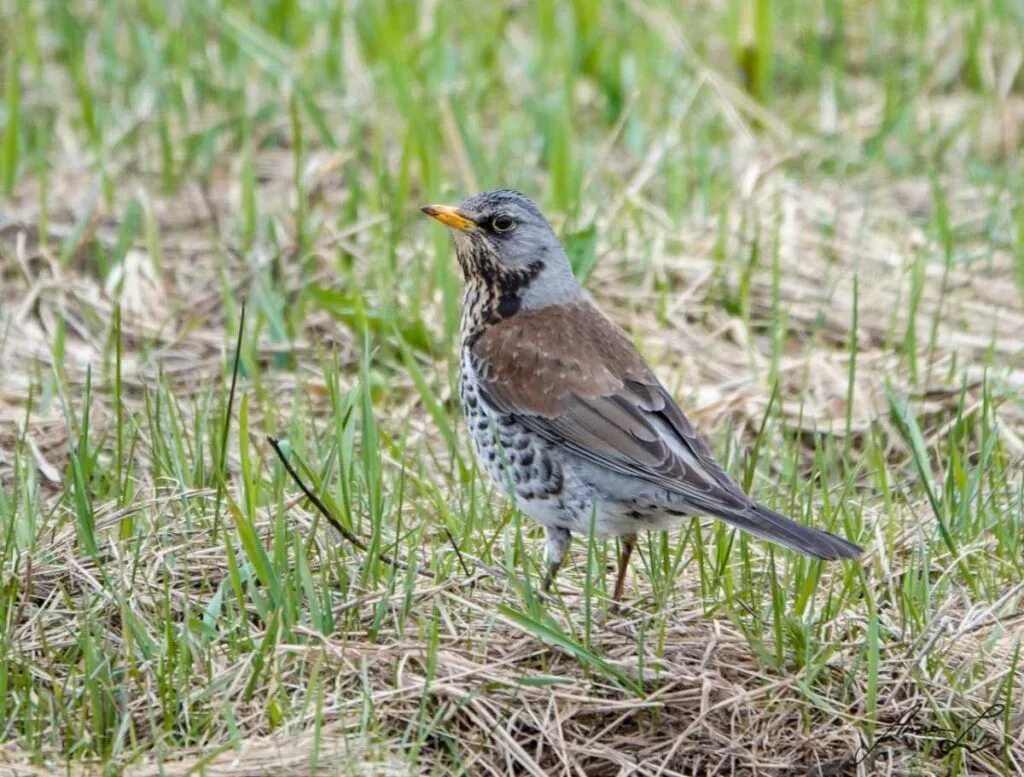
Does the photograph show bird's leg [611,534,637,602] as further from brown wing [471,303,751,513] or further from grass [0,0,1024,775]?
brown wing [471,303,751,513]

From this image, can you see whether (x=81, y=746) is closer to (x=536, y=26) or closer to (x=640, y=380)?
(x=640, y=380)

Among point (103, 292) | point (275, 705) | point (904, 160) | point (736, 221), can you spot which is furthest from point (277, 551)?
point (904, 160)

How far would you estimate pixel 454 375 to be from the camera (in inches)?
267

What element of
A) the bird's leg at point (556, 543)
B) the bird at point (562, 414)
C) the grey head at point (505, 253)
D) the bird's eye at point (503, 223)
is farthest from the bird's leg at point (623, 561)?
the bird's eye at point (503, 223)

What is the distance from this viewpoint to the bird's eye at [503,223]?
19.3 feet

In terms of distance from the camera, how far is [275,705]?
165 inches

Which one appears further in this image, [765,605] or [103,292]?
[103,292]

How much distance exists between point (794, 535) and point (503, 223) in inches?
70.6

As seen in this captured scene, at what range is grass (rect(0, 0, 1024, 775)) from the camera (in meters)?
4.37

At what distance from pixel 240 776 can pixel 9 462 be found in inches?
91.2

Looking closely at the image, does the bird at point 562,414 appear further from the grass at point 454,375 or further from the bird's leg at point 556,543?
the grass at point 454,375

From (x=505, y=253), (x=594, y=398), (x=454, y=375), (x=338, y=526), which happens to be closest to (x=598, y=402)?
(x=594, y=398)

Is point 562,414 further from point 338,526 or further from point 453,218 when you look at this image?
point 453,218

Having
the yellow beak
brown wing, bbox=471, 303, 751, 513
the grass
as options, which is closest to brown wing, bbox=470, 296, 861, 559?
brown wing, bbox=471, 303, 751, 513
